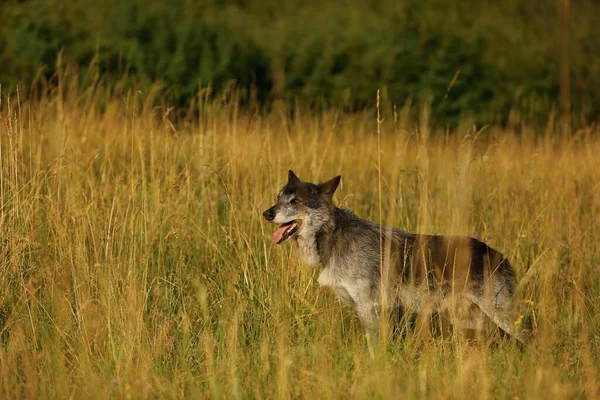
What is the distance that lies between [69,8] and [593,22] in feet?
49.0

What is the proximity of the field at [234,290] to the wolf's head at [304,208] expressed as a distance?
278 mm

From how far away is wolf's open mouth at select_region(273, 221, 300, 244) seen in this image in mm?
6895

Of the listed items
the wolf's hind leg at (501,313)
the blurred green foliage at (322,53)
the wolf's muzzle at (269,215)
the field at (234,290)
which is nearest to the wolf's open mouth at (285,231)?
the wolf's muzzle at (269,215)

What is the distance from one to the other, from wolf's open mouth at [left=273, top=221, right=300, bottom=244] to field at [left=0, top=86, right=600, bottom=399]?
236 millimetres

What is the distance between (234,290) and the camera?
6.81 m

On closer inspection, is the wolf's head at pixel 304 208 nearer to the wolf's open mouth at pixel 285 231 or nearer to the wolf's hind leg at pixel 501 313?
the wolf's open mouth at pixel 285 231

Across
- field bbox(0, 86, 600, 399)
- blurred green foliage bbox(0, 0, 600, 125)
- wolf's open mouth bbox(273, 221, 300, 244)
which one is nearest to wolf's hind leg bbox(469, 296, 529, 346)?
field bbox(0, 86, 600, 399)

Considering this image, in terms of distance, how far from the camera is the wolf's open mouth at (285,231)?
689cm

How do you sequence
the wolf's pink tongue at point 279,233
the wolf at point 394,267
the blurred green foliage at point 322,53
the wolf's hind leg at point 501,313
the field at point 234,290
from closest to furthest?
1. the field at point 234,290
2. the wolf's hind leg at point 501,313
3. the wolf at point 394,267
4. the wolf's pink tongue at point 279,233
5. the blurred green foliage at point 322,53

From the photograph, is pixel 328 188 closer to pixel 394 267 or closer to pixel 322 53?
pixel 394 267

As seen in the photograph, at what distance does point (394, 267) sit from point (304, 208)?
83 centimetres

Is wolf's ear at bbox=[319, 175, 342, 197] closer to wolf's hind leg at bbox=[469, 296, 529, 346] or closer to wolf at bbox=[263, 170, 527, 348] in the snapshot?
wolf at bbox=[263, 170, 527, 348]

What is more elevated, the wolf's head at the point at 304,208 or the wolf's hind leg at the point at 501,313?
the wolf's head at the point at 304,208

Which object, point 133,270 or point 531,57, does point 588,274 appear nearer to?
point 133,270
